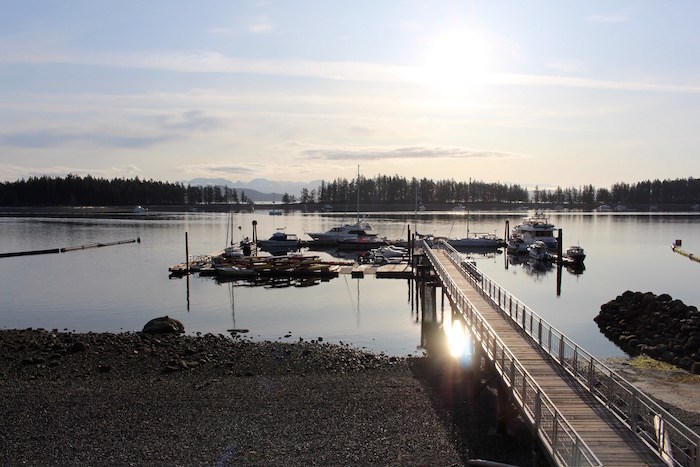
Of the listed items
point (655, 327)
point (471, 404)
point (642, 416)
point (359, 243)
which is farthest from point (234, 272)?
point (642, 416)

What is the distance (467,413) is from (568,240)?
291 feet

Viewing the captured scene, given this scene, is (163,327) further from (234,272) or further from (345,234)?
(345,234)

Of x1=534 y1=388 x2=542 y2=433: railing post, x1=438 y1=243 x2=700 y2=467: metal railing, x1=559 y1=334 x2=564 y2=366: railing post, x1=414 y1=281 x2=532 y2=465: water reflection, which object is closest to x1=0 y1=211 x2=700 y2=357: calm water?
x1=414 y1=281 x2=532 y2=465: water reflection

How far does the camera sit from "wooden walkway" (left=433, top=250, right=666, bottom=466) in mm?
11922

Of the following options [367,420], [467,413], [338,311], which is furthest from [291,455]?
[338,311]

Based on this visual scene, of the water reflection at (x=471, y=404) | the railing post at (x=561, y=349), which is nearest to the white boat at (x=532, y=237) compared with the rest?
the water reflection at (x=471, y=404)

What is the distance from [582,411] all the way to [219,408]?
1188cm

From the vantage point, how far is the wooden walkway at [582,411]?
11.9m

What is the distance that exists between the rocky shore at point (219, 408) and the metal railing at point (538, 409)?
2.21m

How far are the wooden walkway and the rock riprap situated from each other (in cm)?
1066

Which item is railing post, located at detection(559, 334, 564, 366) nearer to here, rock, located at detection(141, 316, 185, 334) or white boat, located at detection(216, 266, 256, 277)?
rock, located at detection(141, 316, 185, 334)

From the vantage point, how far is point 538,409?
13.4m

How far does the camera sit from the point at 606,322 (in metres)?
36.2

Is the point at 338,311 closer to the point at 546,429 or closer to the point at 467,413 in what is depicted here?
the point at 467,413
